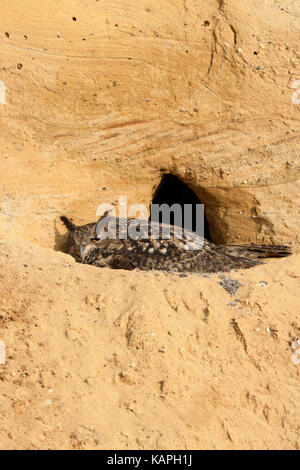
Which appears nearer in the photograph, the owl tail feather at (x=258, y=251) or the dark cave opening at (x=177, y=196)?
the owl tail feather at (x=258, y=251)

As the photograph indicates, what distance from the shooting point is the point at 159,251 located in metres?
5.22

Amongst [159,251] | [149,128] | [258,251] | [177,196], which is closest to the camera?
[159,251]

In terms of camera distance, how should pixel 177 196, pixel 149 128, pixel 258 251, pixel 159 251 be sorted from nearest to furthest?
pixel 159 251
pixel 258 251
pixel 149 128
pixel 177 196

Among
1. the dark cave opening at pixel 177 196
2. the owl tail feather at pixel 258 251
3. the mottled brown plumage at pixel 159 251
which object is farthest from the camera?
the dark cave opening at pixel 177 196

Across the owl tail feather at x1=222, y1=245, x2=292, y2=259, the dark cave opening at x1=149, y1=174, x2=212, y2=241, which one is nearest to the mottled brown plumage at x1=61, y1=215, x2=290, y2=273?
the owl tail feather at x1=222, y1=245, x2=292, y2=259

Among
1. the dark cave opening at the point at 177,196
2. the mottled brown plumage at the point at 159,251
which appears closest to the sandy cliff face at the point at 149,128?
the dark cave opening at the point at 177,196

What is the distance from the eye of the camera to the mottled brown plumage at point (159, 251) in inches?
204

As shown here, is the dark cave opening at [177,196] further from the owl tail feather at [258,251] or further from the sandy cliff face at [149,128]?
the owl tail feather at [258,251]

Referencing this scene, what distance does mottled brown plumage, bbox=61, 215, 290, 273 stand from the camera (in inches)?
204

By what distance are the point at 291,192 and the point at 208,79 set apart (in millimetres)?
1550

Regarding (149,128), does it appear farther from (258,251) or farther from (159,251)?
(258,251)

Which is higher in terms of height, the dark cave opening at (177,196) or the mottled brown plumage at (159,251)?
the dark cave opening at (177,196)

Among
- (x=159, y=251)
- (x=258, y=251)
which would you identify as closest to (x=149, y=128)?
(x=159, y=251)

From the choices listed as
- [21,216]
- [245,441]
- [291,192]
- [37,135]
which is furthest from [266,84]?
[245,441]
